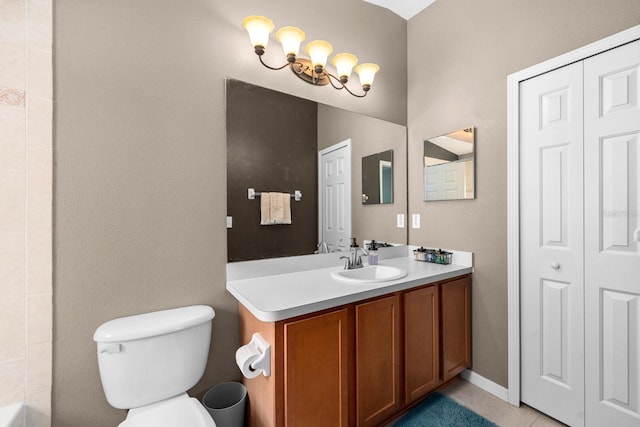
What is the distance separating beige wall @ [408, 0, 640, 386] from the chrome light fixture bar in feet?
1.94

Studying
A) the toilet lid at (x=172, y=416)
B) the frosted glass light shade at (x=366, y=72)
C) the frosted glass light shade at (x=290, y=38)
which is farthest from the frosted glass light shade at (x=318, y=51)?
the toilet lid at (x=172, y=416)

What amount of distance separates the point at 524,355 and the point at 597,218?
0.90 meters

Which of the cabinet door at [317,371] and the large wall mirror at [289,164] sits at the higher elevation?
the large wall mirror at [289,164]

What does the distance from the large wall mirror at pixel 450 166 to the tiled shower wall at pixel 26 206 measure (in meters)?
2.22

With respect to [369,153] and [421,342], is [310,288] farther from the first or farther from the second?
[369,153]

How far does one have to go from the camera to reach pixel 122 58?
52.9 inches

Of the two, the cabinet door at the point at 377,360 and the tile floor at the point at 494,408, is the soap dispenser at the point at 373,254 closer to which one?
the cabinet door at the point at 377,360

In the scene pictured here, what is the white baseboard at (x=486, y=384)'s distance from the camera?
1.84 metres

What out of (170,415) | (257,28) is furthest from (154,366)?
(257,28)

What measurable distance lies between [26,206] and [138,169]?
0.42m

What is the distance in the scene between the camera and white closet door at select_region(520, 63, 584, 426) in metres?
1.54

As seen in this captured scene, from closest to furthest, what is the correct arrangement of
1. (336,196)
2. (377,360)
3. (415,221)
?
(377,360) → (336,196) → (415,221)

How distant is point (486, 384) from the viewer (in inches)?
75.8

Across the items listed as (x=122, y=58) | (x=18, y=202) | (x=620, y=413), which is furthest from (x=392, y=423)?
(x=122, y=58)
